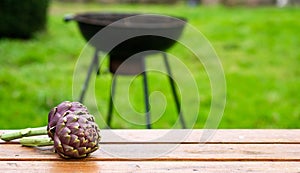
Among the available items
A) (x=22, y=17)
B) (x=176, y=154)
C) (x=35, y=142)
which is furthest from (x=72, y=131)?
(x=22, y=17)

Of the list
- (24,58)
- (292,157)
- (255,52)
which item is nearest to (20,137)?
(292,157)

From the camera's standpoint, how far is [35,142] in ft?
5.06

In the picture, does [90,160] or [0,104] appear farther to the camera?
[0,104]

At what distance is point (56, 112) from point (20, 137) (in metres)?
0.20

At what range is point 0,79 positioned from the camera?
459cm

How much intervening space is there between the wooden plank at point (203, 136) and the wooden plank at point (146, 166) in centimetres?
20


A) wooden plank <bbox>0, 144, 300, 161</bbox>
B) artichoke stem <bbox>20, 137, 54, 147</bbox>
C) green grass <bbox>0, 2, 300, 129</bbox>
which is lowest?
green grass <bbox>0, 2, 300, 129</bbox>

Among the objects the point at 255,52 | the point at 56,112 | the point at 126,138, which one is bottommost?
the point at 255,52

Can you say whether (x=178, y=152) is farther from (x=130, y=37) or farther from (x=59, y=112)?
(x=130, y=37)

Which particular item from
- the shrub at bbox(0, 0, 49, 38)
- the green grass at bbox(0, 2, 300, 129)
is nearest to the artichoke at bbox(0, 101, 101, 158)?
the green grass at bbox(0, 2, 300, 129)

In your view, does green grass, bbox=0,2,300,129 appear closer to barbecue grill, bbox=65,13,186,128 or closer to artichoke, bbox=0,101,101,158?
barbecue grill, bbox=65,13,186,128

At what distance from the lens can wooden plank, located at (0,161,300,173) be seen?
54.3 inches

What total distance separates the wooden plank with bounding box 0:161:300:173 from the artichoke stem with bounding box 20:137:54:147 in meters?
0.11

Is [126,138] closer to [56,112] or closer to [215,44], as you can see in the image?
[56,112]
